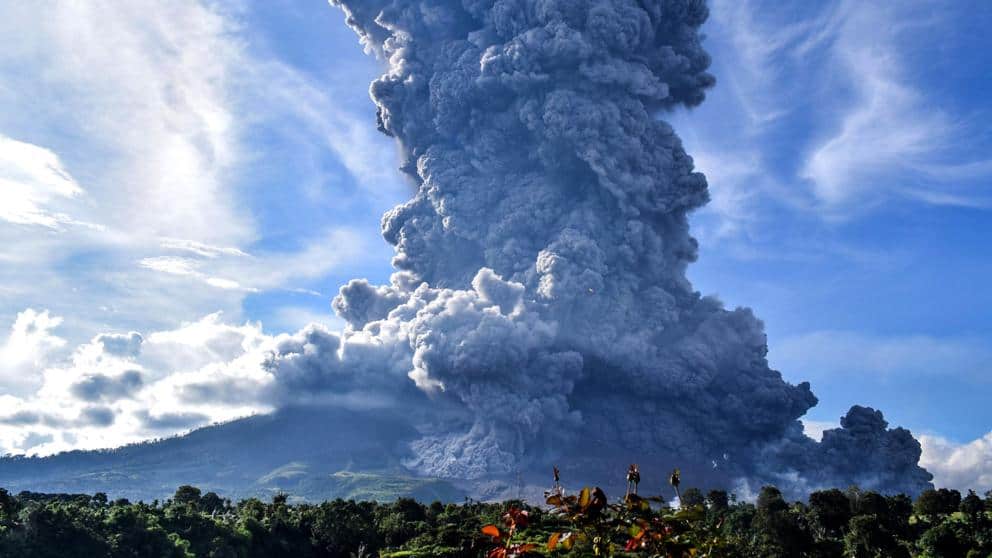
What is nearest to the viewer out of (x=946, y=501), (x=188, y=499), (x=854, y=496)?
(x=946, y=501)

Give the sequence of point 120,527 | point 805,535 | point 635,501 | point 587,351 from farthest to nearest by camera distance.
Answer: point 587,351 < point 805,535 < point 120,527 < point 635,501

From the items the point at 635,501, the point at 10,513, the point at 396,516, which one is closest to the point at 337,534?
the point at 396,516

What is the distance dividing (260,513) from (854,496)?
2351 inches

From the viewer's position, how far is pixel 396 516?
65562 mm

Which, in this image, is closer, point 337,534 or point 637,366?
point 337,534

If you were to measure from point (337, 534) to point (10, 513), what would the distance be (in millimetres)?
22821

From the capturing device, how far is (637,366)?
195375 millimetres

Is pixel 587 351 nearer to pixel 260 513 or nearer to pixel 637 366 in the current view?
pixel 637 366

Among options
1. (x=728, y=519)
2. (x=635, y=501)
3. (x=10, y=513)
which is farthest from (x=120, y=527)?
(x=635, y=501)

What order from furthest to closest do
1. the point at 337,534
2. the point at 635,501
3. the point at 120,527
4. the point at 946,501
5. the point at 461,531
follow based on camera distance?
the point at 946,501, the point at 337,534, the point at 461,531, the point at 120,527, the point at 635,501

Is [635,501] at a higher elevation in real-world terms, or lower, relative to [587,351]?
lower

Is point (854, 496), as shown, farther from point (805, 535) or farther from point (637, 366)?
point (637, 366)

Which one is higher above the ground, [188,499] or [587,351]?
[587,351]

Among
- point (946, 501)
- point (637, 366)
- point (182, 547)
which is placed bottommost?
point (182, 547)
